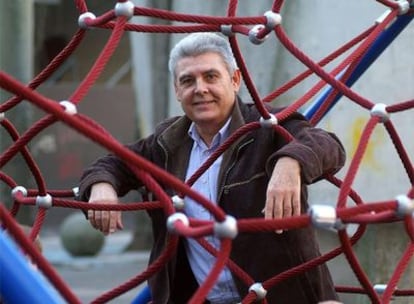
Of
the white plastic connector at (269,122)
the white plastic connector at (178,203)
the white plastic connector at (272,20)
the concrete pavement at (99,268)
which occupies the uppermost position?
the white plastic connector at (272,20)

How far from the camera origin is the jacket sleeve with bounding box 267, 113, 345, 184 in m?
2.05

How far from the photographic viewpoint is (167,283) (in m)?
2.47

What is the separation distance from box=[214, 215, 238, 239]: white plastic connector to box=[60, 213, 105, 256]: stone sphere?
7051mm

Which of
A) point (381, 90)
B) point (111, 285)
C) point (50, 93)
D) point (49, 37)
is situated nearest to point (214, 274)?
point (381, 90)

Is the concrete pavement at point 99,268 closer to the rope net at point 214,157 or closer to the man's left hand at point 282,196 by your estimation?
the rope net at point 214,157

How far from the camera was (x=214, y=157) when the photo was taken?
2430mm

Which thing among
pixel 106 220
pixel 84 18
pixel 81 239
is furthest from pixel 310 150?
pixel 81 239

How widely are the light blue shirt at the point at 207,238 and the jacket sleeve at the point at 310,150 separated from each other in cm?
20

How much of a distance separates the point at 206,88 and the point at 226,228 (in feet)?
2.69

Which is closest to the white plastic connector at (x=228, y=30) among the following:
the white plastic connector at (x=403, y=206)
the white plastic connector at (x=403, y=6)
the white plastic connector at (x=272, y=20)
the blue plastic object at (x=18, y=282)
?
the white plastic connector at (x=272, y=20)

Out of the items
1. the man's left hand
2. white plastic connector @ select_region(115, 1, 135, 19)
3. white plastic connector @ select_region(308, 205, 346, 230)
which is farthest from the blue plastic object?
white plastic connector @ select_region(115, 1, 135, 19)

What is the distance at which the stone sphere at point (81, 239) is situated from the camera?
871 cm

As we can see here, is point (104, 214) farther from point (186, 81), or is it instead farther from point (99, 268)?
point (99, 268)

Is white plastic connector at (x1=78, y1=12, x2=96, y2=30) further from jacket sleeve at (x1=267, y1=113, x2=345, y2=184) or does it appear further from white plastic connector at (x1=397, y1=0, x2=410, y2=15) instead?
white plastic connector at (x1=397, y1=0, x2=410, y2=15)
